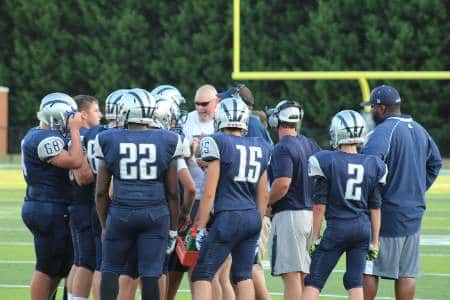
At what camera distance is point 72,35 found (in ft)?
127

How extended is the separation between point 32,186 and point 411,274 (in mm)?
2727

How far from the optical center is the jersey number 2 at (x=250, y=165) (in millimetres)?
Answer: 8352

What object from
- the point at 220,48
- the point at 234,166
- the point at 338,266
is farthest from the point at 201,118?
the point at 220,48

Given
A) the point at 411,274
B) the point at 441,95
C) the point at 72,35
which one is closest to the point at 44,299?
the point at 411,274

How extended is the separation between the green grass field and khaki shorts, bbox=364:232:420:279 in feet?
5.33

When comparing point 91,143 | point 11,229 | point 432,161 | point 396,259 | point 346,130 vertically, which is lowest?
point 11,229

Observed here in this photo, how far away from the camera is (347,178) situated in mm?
8406

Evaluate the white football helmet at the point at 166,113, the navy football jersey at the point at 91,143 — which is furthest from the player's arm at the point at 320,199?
the navy football jersey at the point at 91,143

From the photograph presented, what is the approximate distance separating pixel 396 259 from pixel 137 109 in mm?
2128

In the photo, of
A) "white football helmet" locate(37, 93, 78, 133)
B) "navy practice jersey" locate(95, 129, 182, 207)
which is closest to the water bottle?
"navy practice jersey" locate(95, 129, 182, 207)

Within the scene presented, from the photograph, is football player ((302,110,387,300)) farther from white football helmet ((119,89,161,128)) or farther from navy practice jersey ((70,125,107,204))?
navy practice jersey ((70,125,107,204))

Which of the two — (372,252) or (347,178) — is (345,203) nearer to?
(347,178)

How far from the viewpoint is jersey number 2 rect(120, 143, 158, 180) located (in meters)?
8.01

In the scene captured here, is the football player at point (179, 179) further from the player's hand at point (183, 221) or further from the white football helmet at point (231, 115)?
the white football helmet at point (231, 115)
